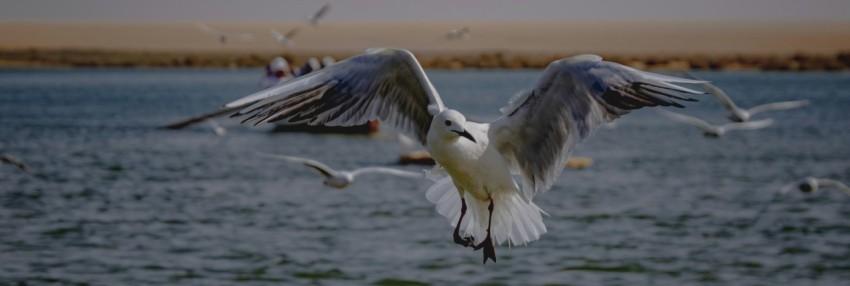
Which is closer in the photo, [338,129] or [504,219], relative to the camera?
[504,219]

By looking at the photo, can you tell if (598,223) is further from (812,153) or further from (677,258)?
(812,153)

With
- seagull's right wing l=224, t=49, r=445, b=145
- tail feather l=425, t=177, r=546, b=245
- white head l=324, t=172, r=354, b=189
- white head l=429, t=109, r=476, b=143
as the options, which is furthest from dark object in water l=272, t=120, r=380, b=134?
white head l=429, t=109, r=476, b=143

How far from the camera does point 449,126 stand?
29.3 feet

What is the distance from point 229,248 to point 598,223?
21.4 ft

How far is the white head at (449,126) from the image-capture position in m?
8.88

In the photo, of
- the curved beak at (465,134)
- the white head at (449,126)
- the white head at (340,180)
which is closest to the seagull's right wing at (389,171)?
the white head at (340,180)

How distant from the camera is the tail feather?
9977mm

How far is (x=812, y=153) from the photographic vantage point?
124ft

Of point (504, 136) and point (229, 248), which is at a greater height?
point (504, 136)

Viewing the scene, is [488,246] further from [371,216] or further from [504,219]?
[371,216]

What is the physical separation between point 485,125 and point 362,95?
0.89 meters

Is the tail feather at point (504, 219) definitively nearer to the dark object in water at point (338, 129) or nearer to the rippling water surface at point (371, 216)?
the rippling water surface at point (371, 216)

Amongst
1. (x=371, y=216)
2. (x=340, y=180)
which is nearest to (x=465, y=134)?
(x=340, y=180)

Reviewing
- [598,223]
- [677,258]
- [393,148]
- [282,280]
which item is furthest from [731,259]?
[393,148]
